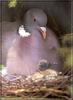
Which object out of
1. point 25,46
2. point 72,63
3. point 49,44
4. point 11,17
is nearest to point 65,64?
point 72,63

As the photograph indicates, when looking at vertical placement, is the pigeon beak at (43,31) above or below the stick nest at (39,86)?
above

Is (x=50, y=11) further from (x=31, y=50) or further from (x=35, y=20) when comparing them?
(x=31, y=50)

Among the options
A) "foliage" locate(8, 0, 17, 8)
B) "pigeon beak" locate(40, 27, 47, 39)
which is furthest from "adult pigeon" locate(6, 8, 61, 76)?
"foliage" locate(8, 0, 17, 8)

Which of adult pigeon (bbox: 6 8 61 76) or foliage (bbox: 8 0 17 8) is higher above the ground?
foliage (bbox: 8 0 17 8)

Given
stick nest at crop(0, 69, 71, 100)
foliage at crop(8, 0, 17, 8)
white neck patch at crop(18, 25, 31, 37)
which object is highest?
foliage at crop(8, 0, 17, 8)

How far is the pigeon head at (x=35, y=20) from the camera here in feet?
4.31

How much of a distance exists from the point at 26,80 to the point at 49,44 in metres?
0.24

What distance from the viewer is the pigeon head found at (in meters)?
1.31

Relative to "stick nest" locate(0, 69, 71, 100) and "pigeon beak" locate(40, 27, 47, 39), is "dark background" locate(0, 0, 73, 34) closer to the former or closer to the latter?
"pigeon beak" locate(40, 27, 47, 39)

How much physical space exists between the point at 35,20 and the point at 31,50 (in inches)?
6.7

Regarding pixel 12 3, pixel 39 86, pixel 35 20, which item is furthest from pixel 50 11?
pixel 39 86

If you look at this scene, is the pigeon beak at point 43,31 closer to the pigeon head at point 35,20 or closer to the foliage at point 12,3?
the pigeon head at point 35,20

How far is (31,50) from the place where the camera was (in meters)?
1.36

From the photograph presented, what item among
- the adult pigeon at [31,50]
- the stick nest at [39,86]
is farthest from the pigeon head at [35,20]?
the stick nest at [39,86]
